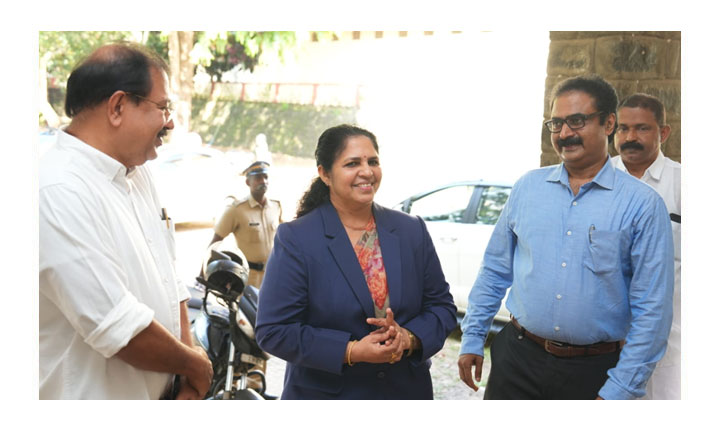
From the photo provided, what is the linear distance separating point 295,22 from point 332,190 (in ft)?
2.78

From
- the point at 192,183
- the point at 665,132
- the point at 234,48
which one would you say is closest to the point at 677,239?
the point at 665,132

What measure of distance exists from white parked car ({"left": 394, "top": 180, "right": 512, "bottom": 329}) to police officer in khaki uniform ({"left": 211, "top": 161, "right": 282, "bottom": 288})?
1228mm

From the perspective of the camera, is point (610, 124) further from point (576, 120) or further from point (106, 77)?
point (106, 77)

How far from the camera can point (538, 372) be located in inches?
89.6

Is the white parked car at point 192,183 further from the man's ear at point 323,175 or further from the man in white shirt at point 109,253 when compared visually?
the man in white shirt at point 109,253

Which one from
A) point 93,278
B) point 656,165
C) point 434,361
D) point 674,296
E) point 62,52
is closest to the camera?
point 93,278

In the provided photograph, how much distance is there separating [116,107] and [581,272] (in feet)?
5.12

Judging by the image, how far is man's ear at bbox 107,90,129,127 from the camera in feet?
6.02

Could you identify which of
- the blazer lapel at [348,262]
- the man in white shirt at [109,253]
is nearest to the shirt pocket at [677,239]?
the blazer lapel at [348,262]

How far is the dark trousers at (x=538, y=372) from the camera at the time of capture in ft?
7.24

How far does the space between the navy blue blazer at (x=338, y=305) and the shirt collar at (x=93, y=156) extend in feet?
1.78

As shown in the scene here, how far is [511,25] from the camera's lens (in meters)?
2.63

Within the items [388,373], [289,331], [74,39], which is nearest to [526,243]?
[388,373]

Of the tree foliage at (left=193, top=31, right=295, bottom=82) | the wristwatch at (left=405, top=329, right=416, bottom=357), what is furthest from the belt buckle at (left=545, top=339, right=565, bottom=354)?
the tree foliage at (left=193, top=31, right=295, bottom=82)
